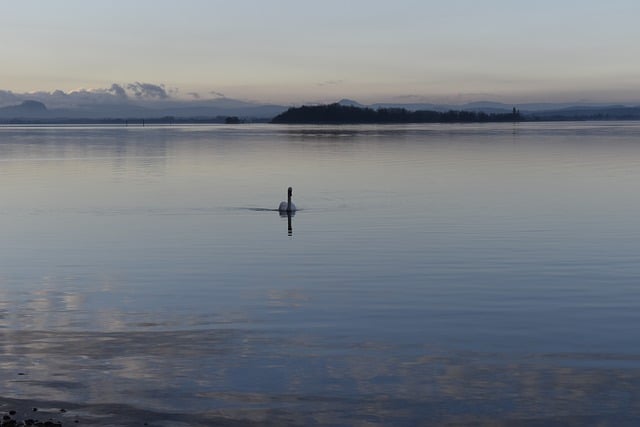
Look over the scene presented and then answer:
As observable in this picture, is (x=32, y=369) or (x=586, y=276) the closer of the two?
(x=32, y=369)

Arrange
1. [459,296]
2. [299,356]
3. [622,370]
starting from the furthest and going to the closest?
1. [459,296]
2. [299,356]
3. [622,370]

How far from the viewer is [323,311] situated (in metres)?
21.9

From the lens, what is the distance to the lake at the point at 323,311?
579 inches

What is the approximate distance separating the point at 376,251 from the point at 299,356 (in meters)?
14.5

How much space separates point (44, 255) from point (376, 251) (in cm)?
1170

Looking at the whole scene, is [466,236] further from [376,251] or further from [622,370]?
[622,370]

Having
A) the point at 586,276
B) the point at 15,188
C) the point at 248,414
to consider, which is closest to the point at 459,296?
the point at 586,276

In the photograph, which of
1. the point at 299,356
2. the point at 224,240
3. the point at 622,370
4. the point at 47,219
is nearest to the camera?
the point at 622,370

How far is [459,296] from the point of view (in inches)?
929

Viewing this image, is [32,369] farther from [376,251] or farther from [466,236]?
[466,236]

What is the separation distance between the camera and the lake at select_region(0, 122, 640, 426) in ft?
48.3

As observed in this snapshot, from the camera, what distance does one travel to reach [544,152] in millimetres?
105625

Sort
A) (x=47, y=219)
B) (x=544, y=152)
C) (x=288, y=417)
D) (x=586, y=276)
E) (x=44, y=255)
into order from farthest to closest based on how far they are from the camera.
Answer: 1. (x=544, y=152)
2. (x=47, y=219)
3. (x=44, y=255)
4. (x=586, y=276)
5. (x=288, y=417)

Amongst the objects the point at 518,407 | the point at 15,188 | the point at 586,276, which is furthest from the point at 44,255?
the point at 15,188
